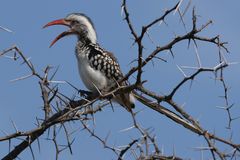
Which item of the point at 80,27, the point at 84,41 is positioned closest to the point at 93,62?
the point at 84,41

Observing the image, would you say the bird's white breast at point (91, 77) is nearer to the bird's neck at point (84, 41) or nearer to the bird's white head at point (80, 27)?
the bird's neck at point (84, 41)

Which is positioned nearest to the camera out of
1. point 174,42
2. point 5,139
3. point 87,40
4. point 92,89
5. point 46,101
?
point 174,42

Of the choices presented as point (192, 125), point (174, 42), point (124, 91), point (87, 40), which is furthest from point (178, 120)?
point (87, 40)

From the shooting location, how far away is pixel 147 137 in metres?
3.33

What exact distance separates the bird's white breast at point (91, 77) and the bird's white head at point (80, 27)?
0.54 m

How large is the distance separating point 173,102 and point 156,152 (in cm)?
33

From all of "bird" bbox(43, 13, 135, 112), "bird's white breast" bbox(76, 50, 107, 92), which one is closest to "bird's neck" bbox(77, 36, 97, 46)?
"bird" bbox(43, 13, 135, 112)

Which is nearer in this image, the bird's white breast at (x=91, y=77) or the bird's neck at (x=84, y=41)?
the bird's white breast at (x=91, y=77)

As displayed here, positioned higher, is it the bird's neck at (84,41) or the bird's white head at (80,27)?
the bird's white head at (80,27)

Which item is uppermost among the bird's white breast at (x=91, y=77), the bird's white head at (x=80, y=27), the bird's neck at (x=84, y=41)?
the bird's white head at (x=80, y=27)

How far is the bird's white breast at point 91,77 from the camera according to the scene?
5.82 m

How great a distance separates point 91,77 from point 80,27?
3.12 ft

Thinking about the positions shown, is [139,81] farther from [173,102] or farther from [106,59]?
[106,59]

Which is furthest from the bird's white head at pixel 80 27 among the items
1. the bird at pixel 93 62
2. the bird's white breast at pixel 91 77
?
the bird's white breast at pixel 91 77
